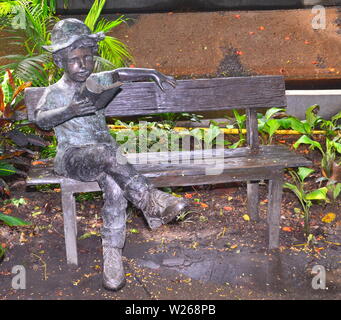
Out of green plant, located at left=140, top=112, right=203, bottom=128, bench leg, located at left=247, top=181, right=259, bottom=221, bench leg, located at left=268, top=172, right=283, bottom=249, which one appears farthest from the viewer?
green plant, located at left=140, top=112, right=203, bottom=128

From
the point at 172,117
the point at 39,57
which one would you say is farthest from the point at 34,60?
the point at 172,117

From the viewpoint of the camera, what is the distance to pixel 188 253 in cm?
413

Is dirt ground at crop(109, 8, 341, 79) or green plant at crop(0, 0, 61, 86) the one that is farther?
dirt ground at crop(109, 8, 341, 79)

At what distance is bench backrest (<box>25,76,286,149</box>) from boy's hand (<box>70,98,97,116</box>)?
0.70 meters

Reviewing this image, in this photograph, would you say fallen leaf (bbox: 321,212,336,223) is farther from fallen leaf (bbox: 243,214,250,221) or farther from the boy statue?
the boy statue

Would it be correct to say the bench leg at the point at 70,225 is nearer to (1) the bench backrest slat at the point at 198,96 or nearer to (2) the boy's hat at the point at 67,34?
(1) the bench backrest slat at the point at 198,96

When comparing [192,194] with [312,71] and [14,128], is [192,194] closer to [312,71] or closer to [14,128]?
[14,128]

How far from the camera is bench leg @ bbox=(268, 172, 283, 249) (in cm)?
404

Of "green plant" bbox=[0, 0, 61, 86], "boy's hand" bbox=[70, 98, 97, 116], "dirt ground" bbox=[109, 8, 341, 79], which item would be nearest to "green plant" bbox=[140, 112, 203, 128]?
"green plant" bbox=[0, 0, 61, 86]

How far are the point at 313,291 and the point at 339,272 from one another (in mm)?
361

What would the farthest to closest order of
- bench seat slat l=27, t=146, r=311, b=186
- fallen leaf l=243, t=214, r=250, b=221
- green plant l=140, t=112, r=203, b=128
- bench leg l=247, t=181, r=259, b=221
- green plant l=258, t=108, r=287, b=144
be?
green plant l=140, t=112, r=203, b=128, green plant l=258, t=108, r=287, b=144, fallen leaf l=243, t=214, r=250, b=221, bench leg l=247, t=181, r=259, b=221, bench seat slat l=27, t=146, r=311, b=186

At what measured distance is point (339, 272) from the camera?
12.7 feet

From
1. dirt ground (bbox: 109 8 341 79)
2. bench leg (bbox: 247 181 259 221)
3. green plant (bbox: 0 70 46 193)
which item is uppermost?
dirt ground (bbox: 109 8 341 79)

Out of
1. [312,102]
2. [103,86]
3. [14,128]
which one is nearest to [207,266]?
[103,86]
